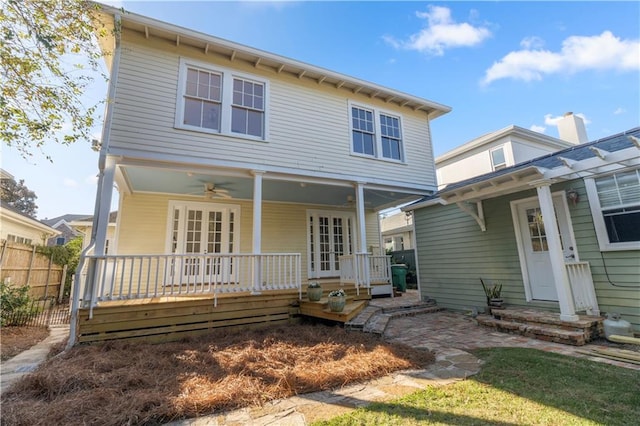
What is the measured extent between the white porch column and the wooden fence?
1209 centimetres

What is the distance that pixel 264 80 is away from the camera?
700 cm

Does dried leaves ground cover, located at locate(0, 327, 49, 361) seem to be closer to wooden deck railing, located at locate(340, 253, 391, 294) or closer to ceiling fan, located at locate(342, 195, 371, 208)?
wooden deck railing, located at locate(340, 253, 391, 294)

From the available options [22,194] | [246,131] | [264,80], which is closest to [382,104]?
[264,80]

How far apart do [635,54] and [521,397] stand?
346 inches

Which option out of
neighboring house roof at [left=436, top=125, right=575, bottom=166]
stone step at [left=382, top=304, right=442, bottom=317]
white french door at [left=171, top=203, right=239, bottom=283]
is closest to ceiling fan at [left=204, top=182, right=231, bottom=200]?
white french door at [left=171, top=203, right=239, bottom=283]

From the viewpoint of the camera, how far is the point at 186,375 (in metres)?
3.30

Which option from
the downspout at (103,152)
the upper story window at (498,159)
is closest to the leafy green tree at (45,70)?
the downspout at (103,152)

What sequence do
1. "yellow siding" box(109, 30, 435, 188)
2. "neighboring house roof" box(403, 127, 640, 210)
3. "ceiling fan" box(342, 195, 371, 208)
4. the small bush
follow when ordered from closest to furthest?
"neighboring house roof" box(403, 127, 640, 210)
"yellow siding" box(109, 30, 435, 188)
the small bush
"ceiling fan" box(342, 195, 371, 208)

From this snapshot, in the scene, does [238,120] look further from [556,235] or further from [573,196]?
[573,196]

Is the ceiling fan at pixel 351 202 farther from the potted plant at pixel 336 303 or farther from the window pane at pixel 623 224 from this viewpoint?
the window pane at pixel 623 224

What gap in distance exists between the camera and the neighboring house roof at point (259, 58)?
18.7ft

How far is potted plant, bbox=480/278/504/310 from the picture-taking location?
20.0ft

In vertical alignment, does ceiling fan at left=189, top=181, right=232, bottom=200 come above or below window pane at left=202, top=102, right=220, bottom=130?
below

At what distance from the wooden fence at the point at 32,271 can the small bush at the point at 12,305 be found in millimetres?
603
